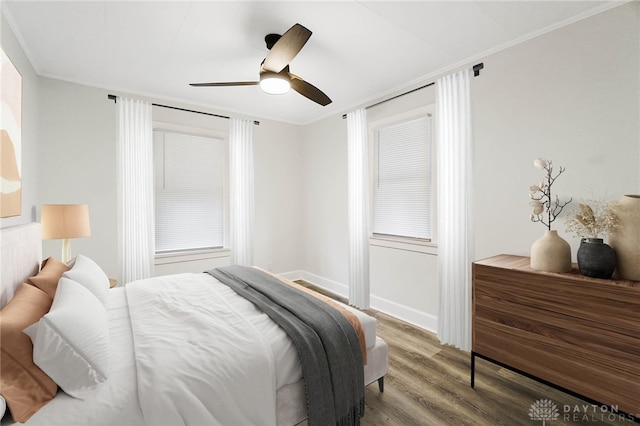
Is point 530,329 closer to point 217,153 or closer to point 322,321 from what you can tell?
point 322,321

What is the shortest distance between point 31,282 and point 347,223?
3.20 m

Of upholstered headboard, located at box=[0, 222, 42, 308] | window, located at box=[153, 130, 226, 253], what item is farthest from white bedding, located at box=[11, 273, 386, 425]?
window, located at box=[153, 130, 226, 253]

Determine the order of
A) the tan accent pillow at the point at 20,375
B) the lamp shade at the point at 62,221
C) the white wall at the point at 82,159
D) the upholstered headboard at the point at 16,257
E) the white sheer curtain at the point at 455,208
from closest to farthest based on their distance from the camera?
the tan accent pillow at the point at 20,375
the upholstered headboard at the point at 16,257
the lamp shade at the point at 62,221
the white sheer curtain at the point at 455,208
the white wall at the point at 82,159

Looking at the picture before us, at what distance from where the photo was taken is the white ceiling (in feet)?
6.47

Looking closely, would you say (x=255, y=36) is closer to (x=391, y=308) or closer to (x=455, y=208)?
(x=455, y=208)

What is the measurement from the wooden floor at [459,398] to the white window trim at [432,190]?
43.0 inches

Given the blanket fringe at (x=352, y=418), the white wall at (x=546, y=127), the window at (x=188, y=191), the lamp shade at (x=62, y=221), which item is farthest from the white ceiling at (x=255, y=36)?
the blanket fringe at (x=352, y=418)

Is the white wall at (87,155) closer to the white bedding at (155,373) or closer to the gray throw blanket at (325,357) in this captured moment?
the white bedding at (155,373)

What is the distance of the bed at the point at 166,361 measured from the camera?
117 cm

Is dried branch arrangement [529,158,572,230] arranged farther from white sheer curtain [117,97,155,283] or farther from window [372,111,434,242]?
white sheer curtain [117,97,155,283]

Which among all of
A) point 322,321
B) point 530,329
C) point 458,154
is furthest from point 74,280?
point 458,154

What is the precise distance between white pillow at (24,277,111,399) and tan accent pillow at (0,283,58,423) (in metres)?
0.03

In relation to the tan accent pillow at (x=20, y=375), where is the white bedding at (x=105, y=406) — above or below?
below

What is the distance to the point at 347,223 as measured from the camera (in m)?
4.11
